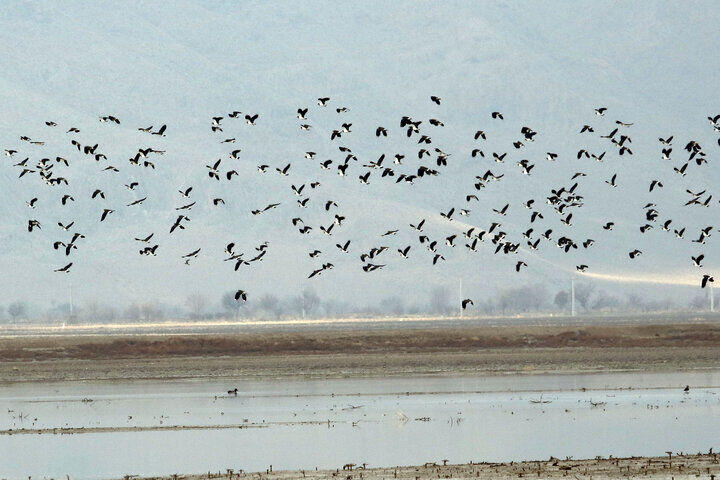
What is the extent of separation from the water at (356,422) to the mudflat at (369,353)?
8.57 meters

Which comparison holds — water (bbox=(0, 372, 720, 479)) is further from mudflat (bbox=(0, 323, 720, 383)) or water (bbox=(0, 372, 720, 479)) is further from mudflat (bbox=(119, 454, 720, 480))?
mudflat (bbox=(0, 323, 720, 383))

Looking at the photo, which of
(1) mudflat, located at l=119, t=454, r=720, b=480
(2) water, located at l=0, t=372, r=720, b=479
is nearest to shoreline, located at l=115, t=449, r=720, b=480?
(1) mudflat, located at l=119, t=454, r=720, b=480

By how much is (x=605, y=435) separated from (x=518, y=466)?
24.1 ft

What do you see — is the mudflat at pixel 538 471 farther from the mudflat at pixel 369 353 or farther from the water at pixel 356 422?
the mudflat at pixel 369 353

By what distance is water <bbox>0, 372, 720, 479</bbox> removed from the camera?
36.9 meters

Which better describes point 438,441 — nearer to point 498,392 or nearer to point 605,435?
point 605,435

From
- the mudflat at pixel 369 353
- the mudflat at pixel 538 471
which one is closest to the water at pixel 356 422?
the mudflat at pixel 538 471

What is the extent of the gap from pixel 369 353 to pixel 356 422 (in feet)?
137

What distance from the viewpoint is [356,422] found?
147 ft

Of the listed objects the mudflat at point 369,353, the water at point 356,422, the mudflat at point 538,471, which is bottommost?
the mudflat at point 538,471

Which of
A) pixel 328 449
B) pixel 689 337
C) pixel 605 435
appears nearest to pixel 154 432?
pixel 328 449

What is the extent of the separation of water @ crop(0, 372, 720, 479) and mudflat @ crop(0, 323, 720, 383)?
857 centimetres

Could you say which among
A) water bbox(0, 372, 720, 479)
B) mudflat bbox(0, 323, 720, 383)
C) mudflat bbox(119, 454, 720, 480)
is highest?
mudflat bbox(0, 323, 720, 383)

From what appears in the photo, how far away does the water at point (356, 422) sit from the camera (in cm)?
3688
